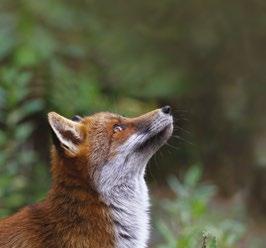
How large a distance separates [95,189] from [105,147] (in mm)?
311

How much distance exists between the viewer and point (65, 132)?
272 inches

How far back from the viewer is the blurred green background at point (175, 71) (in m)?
12.2

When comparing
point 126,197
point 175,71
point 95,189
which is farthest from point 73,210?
point 175,71

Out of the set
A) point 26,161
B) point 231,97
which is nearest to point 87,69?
point 231,97

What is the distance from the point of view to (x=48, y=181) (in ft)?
35.8

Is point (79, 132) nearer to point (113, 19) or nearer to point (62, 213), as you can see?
point (62, 213)

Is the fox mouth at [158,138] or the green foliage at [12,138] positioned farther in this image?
the green foliage at [12,138]

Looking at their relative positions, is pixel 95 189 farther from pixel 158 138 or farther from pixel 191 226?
pixel 191 226

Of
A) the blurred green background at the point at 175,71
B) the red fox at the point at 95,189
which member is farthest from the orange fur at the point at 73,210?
the blurred green background at the point at 175,71

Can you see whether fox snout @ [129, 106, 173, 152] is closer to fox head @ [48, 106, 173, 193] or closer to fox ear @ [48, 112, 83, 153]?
fox head @ [48, 106, 173, 193]

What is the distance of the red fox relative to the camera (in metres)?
6.68

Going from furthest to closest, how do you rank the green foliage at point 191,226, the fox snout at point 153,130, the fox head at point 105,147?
the green foliage at point 191,226 < the fox snout at point 153,130 < the fox head at point 105,147

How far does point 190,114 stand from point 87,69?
1.39 metres

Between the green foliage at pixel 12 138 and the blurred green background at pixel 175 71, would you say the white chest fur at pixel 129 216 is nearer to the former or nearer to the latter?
the green foliage at pixel 12 138
